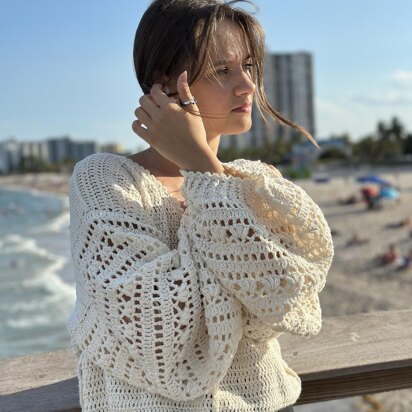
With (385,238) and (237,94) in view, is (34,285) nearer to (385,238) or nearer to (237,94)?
(385,238)

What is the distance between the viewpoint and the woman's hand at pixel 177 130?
128cm

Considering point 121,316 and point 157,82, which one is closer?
point 121,316

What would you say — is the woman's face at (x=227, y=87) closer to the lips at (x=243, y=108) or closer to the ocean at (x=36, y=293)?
the lips at (x=243, y=108)

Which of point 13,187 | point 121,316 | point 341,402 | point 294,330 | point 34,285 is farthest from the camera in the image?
point 13,187

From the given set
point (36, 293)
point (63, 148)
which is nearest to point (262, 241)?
point (36, 293)

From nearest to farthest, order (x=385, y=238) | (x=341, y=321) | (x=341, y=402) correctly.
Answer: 1. (x=341, y=321)
2. (x=341, y=402)
3. (x=385, y=238)

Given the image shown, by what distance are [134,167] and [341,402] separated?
693 cm

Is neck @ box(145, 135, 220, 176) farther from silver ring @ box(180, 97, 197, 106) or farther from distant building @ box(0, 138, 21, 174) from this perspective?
distant building @ box(0, 138, 21, 174)

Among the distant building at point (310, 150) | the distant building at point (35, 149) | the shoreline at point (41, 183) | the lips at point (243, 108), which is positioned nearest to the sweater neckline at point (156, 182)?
the lips at point (243, 108)

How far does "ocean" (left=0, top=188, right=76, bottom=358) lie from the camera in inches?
517

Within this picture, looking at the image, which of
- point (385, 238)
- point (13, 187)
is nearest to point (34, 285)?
point (385, 238)

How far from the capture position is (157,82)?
1.38 m

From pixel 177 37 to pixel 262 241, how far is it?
49 centimetres

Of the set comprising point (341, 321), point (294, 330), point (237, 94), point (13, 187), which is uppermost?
point (237, 94)
